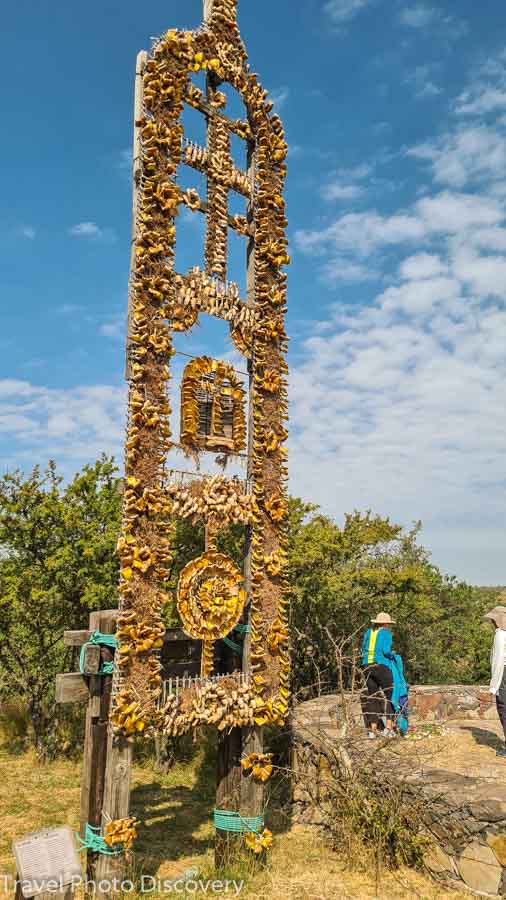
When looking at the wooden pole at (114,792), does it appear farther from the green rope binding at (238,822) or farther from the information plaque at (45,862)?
the information plaque at (45,862)

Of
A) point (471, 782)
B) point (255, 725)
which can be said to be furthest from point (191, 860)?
point (471, 782)

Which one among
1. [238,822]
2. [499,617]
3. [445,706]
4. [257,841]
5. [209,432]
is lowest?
[257,841]

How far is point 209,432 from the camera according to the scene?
7.25m

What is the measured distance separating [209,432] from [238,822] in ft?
13.9

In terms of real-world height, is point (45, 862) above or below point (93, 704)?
below

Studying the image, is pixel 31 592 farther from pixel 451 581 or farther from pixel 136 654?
pixel 451 581

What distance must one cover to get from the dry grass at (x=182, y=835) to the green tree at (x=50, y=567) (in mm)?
1719

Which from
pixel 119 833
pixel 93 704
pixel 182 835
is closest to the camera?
pixel 119 833

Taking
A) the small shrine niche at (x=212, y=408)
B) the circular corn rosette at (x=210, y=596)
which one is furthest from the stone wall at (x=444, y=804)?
the small shrine niche at (x=212, y=408)

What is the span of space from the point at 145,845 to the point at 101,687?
9.19 feet

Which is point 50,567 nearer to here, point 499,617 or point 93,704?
point 93,704

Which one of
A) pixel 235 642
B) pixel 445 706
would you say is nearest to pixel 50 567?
pixel 235 642

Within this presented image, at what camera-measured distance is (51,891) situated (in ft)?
10.5

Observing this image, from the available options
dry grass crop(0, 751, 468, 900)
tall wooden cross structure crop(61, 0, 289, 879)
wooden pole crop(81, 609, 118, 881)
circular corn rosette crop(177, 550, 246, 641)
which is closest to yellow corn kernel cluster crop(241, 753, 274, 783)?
tall wooden cross structure crop(61, 0, 289, 879)
